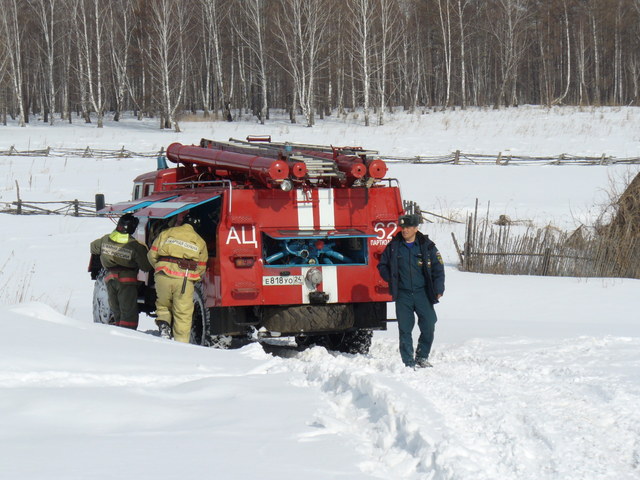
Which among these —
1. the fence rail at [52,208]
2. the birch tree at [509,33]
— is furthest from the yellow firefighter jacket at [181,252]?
the birch tree at [509,33]

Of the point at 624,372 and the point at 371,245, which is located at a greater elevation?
the point at 371,245

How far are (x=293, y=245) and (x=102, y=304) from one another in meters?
2.97

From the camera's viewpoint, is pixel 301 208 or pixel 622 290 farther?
pixel 622 290

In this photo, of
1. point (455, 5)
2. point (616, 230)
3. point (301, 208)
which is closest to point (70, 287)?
point (301, 208)

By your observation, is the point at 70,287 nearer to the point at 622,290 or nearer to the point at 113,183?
the point at 622,290

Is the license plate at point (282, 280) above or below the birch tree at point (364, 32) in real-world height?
below

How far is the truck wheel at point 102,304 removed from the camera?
11938 millimetres

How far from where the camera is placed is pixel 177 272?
10.4 metres

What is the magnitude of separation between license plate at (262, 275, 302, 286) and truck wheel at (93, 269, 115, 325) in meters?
2.58

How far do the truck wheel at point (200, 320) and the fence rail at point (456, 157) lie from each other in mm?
26395

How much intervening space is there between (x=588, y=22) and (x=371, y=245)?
62845 millimetres

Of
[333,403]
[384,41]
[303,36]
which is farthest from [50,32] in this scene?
[333,403]

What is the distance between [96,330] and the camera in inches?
336

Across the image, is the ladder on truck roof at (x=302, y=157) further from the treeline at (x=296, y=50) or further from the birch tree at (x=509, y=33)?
the birch tree at (x=509, y=33)
